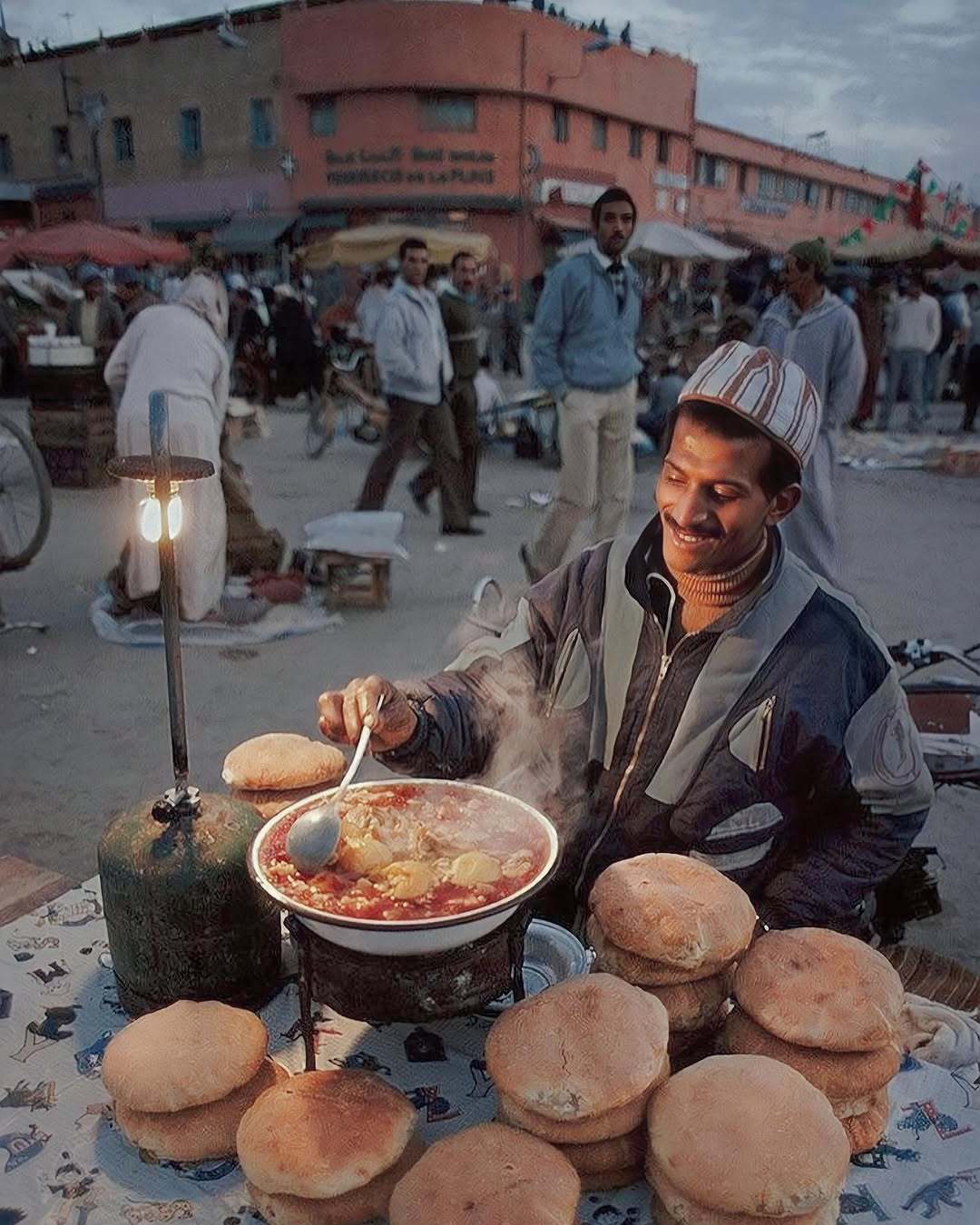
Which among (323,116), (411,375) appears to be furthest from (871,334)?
(323,116)

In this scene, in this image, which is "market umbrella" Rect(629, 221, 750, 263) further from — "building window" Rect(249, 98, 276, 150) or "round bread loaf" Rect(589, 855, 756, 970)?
"building window" Rect(249, 98, 276, 150)

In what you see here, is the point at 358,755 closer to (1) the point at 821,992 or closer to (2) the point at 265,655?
(1) the point at 821,992

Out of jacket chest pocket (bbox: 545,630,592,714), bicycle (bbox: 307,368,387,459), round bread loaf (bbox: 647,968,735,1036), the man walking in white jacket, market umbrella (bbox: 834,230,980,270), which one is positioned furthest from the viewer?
market umbrella (bbox: 834,230,980,270)

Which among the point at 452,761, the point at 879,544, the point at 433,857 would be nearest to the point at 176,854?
the point at 433,857

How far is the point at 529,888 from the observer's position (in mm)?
1393

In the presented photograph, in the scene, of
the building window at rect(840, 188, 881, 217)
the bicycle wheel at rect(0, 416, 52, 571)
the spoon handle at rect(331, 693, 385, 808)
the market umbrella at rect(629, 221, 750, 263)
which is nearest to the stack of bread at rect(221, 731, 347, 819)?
the spoon handle at rect(331, 693, 385, 808)

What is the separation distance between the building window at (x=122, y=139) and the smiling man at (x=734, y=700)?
38365 millimetres

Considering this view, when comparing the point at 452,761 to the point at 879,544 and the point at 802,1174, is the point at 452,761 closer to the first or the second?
the point at 802,1174

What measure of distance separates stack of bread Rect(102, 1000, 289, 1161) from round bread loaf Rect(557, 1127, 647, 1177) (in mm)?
405

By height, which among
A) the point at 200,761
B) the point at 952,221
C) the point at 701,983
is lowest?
the point at 200,761

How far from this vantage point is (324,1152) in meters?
1.20

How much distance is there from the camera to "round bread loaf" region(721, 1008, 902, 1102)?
1.32 meters

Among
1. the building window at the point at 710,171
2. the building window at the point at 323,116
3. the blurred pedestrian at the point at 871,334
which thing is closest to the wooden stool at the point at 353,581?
the blurred pedestrian at the point at 871,334

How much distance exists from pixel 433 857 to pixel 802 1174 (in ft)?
2.27
